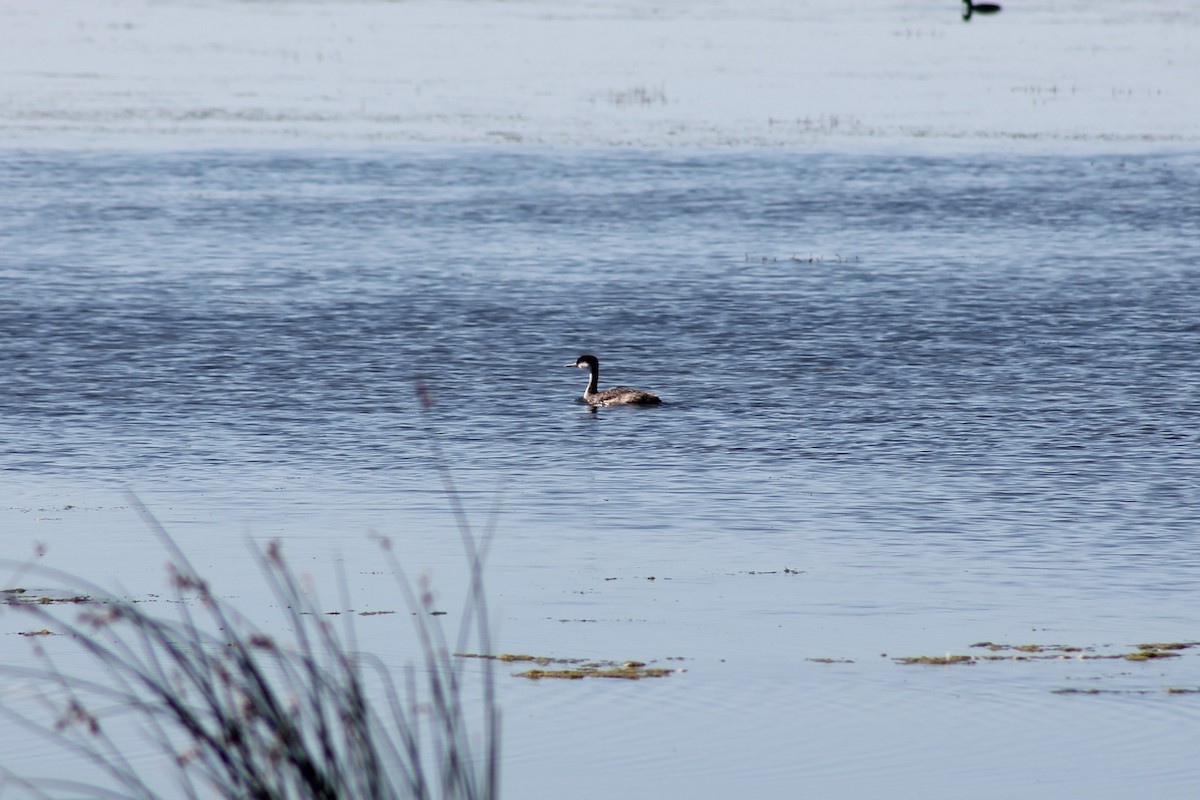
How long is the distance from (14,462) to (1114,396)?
1279 cm

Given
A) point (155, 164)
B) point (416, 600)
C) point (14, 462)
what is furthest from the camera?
point (155, 164)

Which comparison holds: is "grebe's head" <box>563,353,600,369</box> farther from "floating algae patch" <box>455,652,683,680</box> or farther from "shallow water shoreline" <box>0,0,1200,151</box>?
"shallow water shoreline" <box>0,0,1200,151</box>

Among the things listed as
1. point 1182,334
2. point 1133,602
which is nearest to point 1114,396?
point 1182,334

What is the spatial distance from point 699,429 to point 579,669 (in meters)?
10.6

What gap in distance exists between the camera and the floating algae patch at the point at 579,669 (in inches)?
443

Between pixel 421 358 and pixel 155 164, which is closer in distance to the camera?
pixel 421 358

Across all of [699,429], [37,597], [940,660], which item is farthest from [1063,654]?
[699,429]

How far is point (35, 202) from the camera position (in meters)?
43.7

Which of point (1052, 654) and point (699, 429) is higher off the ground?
point (699, 429)

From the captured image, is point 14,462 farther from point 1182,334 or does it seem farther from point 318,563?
point 1182,334

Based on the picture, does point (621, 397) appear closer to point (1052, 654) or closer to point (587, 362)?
point (587, 362)

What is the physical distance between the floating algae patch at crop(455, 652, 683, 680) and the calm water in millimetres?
176

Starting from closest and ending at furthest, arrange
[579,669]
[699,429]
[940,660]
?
1. [579,669]
2. [940,660]
3. [699,429]

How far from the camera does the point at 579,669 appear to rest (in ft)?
37.2
